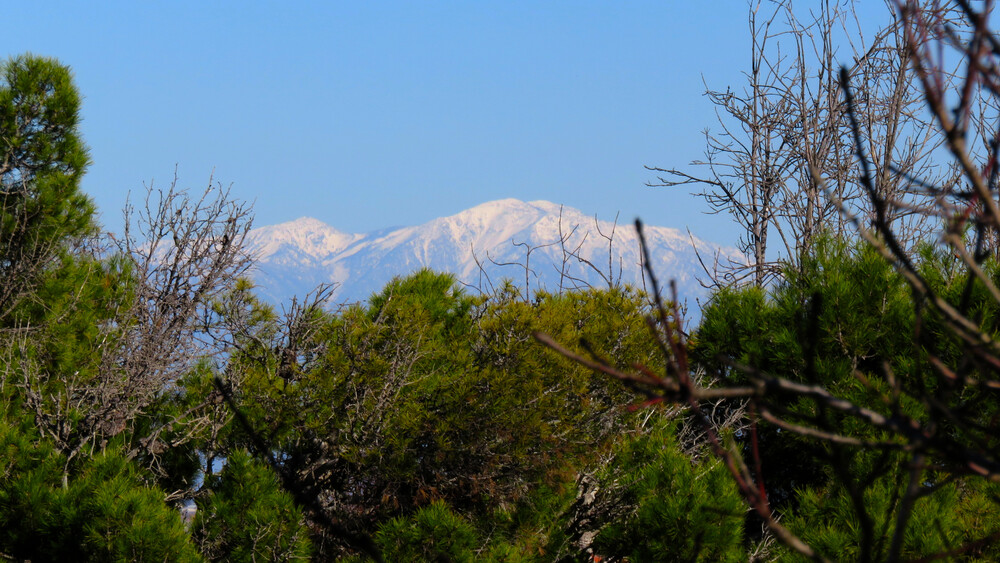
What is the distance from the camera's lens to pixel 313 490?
5.47 m

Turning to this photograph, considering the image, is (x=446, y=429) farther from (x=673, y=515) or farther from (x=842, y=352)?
(x=842, y=352)

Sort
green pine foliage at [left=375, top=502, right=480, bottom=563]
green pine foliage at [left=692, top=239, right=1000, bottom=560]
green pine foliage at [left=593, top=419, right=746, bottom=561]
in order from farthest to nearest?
green pine foliage at [left=692, top=239, right=1000, bottom=560] → green pine foliage at [left=593, top=419, right=746, bottom=561] → green pine foliage at [left=375, top=502, right=480, bottom=563]

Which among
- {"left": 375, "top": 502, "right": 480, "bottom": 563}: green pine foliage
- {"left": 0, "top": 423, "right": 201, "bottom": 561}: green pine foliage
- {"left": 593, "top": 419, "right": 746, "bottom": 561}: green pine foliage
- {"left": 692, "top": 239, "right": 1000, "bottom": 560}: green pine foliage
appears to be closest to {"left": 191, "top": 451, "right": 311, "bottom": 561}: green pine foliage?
{"left": 0, "top": 423, "right": 201, "bottom": 561}: green pine foliage

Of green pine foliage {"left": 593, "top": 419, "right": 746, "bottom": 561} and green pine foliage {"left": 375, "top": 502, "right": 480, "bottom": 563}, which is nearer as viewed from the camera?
green pine foliage {"left": 375, "top": 502, "right": 480, "bottom": 563}

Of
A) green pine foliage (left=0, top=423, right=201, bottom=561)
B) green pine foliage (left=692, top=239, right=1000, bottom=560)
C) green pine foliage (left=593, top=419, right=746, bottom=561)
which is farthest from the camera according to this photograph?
green pine foliage (left=692, top=239, right=1000, bottom=560)

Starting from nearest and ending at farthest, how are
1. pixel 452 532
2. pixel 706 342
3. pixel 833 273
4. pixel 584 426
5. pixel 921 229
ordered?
1. pixel 452 532
2. pixel 584 426
3. pixel 833 273
4. pixel 706 342
5. pixel 921 229

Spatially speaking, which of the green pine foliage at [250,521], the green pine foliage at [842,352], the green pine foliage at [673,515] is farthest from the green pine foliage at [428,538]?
the green pine foliage at [842,352]

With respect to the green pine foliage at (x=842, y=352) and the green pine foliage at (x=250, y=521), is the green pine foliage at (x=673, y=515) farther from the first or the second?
the green pine foliage at (x=250, y=521)

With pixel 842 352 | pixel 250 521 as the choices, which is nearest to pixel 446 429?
pixel 250 521

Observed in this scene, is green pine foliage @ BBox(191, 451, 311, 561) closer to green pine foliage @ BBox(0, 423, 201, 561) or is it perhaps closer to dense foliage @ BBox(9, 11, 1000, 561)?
dense foliage @ BBox(9, 11, 1000, 561)

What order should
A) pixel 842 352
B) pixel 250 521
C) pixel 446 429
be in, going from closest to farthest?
pixel 250 521 → pixel 446 429 → pixel 842 352

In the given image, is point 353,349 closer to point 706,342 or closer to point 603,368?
point 706,342

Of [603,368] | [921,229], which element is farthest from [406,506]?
[921,229]

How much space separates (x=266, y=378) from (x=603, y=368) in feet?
15.8
